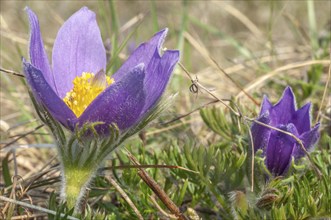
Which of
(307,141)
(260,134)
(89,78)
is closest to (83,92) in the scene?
(89,78)

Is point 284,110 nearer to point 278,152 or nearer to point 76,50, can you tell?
point 278,152

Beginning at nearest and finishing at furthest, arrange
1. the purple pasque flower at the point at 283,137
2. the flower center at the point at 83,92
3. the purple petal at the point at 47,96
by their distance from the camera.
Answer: the purple petal at the point at 47,96, the flower center at the point at 83,92, the purple pasque flower at the point at 283,137

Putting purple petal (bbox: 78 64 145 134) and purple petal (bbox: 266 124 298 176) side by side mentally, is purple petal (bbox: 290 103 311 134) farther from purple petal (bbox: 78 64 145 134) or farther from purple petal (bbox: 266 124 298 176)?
purple petal (bbox: 78 64 145 134)

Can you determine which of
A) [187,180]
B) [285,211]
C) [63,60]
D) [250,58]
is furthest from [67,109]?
[250,58]

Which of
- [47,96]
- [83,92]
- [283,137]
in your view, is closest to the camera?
[47,96]

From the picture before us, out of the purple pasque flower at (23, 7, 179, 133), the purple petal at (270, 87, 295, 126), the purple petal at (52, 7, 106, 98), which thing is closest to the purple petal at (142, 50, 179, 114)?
the purple pasque flower at (23, 7, 179, 133)

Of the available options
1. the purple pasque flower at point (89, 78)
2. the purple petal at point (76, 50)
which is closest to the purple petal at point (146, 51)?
the purple pasque flower at point (89, 78)

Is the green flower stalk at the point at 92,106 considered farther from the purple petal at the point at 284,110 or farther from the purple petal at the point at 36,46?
the purple petal at the point at 284,110
